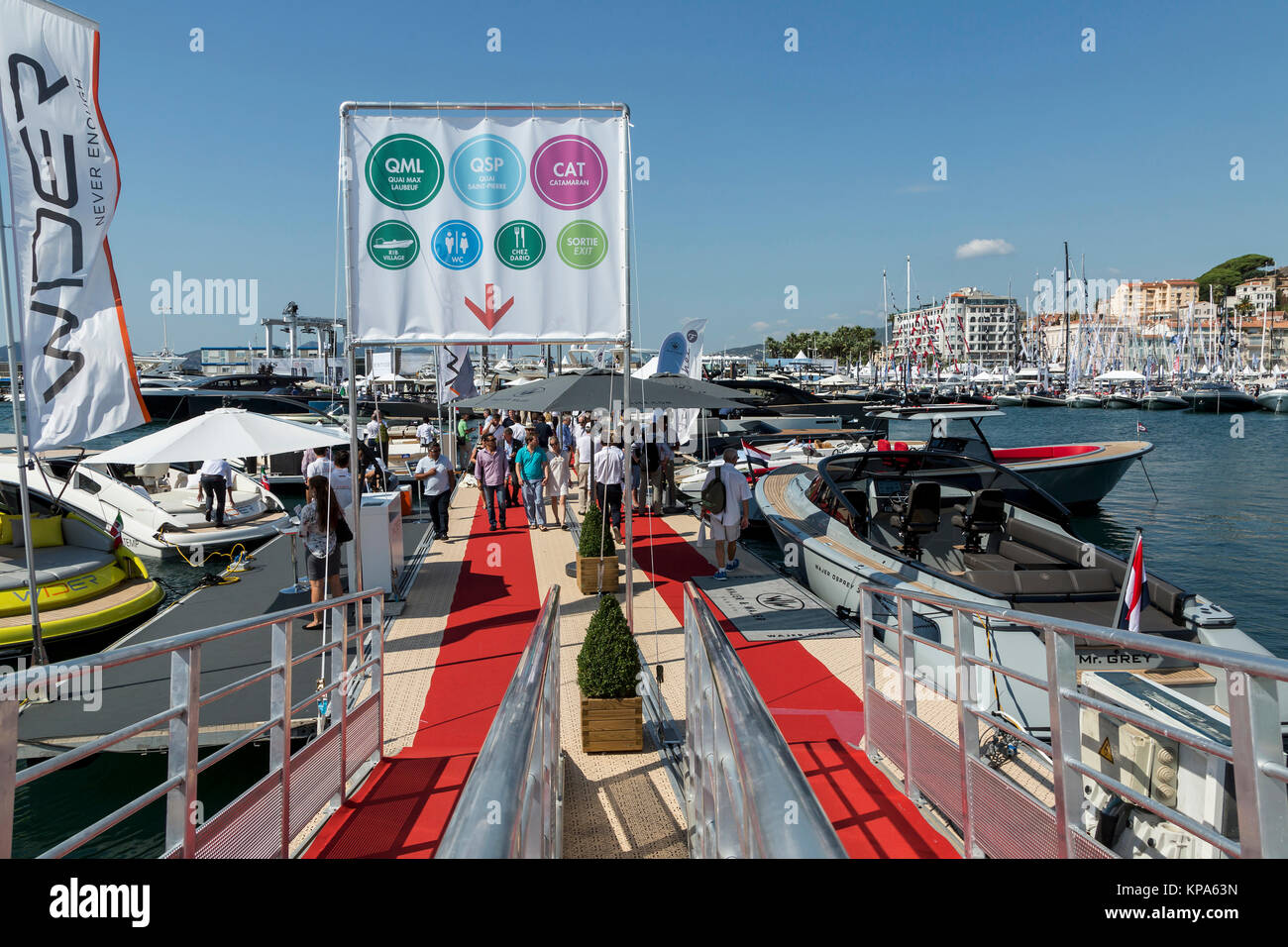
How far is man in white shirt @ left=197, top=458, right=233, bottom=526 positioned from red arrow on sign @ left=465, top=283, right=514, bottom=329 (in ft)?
34.4

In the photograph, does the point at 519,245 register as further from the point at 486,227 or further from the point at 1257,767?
the point at 1257,767

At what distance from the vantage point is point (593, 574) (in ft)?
31.7

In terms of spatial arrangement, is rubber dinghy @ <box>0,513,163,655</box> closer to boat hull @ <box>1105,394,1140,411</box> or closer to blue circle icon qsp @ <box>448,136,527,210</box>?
blue circle icon qsp @ <box>448,136,527,210</box>

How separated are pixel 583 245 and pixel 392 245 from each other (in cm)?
155

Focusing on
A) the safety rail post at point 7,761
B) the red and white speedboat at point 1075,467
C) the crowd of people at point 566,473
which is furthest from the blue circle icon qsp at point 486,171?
the red and white speedboat at point 1075,467

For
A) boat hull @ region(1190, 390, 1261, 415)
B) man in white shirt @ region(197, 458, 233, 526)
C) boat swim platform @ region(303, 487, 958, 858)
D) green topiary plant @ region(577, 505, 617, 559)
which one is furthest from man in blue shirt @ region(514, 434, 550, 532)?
boat hull @ region(1190, 390, 1261, 415)

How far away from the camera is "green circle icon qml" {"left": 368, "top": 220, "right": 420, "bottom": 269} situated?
21.5 feet

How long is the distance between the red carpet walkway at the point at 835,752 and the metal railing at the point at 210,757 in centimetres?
207

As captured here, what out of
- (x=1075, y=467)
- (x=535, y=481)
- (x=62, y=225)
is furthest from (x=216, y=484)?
(x=1075, y=467)

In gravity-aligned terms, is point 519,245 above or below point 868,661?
above

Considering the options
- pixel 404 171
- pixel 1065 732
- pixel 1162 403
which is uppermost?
pixel 404 171
